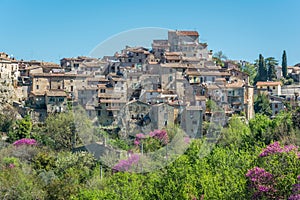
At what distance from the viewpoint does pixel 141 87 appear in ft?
79.8

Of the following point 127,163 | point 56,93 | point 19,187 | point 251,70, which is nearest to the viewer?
point 19,187

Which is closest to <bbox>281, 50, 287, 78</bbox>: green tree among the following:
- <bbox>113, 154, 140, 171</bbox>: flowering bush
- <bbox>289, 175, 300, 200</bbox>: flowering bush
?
<bbox>113, 154, 140, 171</bbox>: flowering bush

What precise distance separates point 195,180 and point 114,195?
6.06ft

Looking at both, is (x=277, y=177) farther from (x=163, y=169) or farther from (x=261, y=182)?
(x=163, y=169)

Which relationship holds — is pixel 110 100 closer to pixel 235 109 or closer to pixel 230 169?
pixel 235 109

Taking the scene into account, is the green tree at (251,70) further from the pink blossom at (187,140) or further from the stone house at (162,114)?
the pink blossom at (187,140)

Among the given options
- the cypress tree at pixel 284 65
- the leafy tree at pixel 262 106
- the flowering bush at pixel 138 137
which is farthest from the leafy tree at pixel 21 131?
the cypress tree at pixel 284 65

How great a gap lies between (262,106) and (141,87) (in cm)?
781

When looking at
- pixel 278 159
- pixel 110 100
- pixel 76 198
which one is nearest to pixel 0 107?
pixel 110 100

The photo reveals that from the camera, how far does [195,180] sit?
14.0 metres

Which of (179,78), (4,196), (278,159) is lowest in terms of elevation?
(4,196)

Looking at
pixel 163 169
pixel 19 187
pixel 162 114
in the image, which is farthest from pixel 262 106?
pixel 19 187

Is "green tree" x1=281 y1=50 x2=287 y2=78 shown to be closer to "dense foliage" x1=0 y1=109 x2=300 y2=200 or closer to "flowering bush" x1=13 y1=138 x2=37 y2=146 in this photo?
"dense foliage" x1=0 y1=109 x2=300 y2=200

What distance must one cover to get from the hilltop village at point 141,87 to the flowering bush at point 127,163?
3.15 meters
